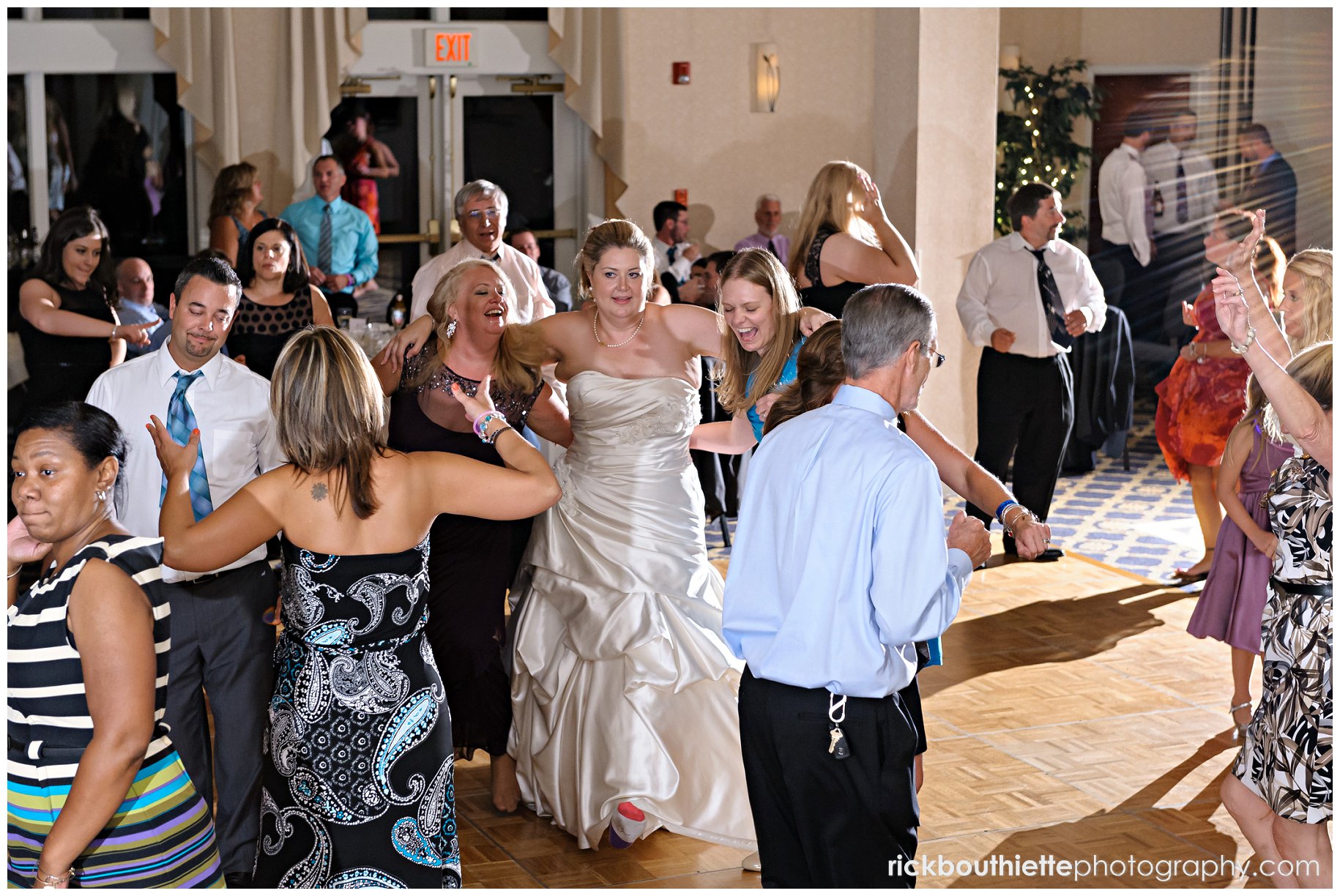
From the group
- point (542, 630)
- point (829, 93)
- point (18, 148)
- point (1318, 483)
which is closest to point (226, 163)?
point (18, 148)

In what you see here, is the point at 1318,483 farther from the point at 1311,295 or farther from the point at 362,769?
the point at 362,769

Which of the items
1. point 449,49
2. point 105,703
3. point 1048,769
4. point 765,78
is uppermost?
point 449,49

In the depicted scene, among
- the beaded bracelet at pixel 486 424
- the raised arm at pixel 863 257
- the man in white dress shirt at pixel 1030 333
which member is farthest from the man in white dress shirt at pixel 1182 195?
the beaded bracelet at pixel 486 424

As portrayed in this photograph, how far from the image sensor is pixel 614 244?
4.20m

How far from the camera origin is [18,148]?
993cm

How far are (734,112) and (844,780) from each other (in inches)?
333

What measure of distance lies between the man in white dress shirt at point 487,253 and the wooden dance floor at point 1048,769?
2.42 m

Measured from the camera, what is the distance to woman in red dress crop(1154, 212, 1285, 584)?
6.58m

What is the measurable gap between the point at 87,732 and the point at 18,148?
28.7 feet

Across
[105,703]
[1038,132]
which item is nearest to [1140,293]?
[1038,132]

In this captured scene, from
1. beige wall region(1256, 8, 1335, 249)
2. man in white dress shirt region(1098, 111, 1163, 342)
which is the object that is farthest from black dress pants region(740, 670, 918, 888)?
beige wall region(1256, 8, 1335, 249)

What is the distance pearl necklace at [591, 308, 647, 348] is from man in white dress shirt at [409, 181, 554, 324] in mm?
1805

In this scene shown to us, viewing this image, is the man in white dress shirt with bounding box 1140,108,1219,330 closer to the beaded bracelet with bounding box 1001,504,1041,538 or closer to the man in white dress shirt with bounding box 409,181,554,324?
the man in white dress shirt with bounding box 409,181,554,324

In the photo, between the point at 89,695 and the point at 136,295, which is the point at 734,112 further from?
the point at 89,695
